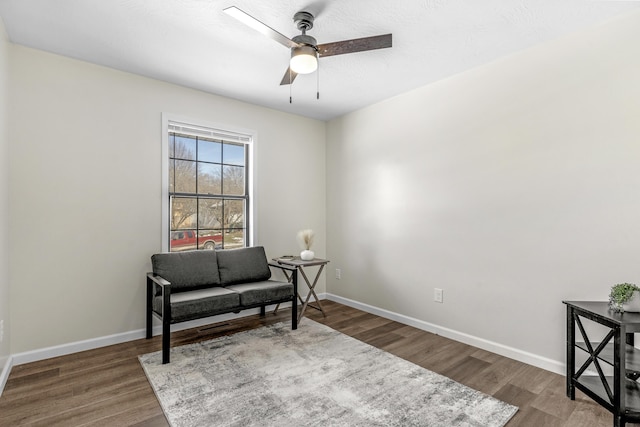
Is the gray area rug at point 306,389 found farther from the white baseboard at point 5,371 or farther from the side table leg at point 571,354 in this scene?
the white baseboard at point 5,371

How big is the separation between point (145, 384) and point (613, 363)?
2956mm

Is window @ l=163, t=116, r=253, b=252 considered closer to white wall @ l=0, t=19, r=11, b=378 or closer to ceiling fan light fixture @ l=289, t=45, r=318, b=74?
white wall @ l=0, t=19, r=11, b=378

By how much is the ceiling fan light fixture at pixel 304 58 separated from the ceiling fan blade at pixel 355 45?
78 millimetres

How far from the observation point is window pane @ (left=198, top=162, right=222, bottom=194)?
360 centimetres

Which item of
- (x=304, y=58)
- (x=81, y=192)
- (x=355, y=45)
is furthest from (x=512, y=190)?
(x=81, y=192)

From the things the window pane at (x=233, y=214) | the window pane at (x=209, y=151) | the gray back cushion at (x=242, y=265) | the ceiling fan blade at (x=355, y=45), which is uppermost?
the ceiling fan blade at (x=355, y=45)

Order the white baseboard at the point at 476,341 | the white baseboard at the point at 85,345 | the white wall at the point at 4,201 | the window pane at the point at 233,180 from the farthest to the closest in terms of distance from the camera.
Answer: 1. the window pane at the point at 233,180
2. the white baseboard at the point at 85,345
3. the white baseboard at the point at 476,341
4. the white wall at the point at 4,201

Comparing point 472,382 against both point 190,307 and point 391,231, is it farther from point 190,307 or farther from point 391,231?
point 190,307

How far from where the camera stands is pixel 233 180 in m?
3.86

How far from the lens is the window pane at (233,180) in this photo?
3.79m

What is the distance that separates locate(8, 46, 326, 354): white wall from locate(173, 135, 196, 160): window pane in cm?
22

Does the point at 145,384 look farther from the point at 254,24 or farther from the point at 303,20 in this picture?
the point at 303,20

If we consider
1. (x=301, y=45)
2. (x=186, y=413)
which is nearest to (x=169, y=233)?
(x=186, y=413)

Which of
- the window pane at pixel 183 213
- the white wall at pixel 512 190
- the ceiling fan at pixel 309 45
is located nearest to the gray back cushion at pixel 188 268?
A: the window pane at pixel 183 213
